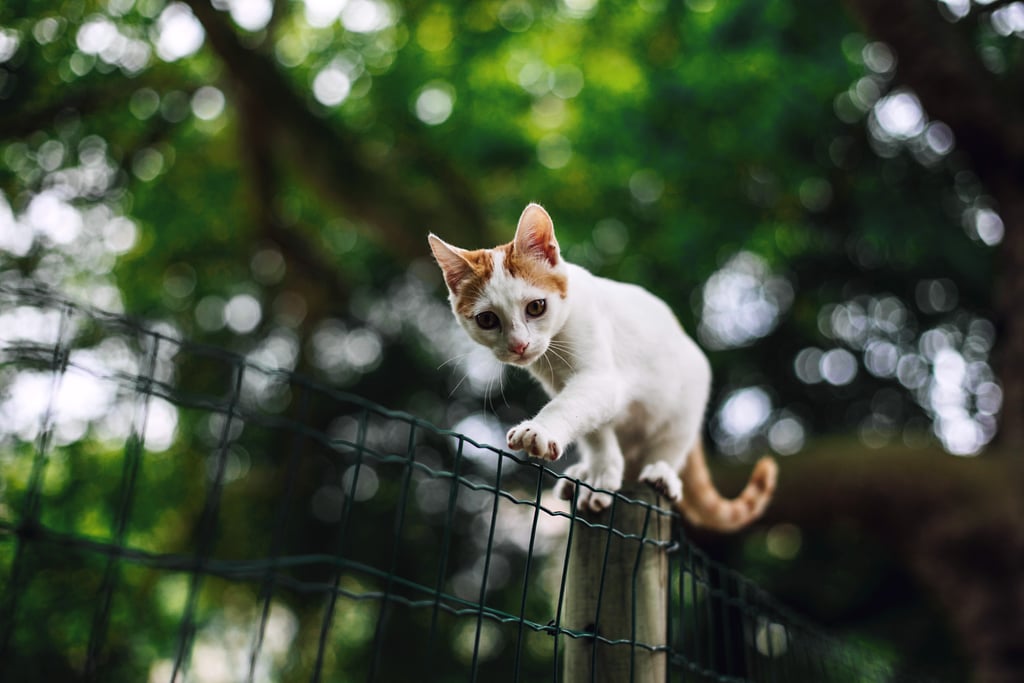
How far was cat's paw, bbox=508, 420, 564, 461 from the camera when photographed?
67.7 inches

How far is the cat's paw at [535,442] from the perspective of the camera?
1.72m

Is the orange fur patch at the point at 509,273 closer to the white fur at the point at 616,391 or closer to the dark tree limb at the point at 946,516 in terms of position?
the white fur at the point at 616,391

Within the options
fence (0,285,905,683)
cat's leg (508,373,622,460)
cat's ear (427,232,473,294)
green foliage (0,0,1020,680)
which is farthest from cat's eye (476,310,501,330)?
green foliage (0,0,1020,680)

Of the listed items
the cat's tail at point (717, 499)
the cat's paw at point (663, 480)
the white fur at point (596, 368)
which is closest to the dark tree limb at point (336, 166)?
the cat's tail at point (717, 499)

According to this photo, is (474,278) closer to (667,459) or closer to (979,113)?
(667,459)

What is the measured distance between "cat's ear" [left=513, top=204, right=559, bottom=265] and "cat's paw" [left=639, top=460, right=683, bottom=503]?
69 centimetres

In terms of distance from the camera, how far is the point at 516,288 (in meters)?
1.97

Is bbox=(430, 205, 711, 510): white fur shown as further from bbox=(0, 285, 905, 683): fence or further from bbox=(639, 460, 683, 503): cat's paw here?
bbox=(0, 285, 905, 683): fence

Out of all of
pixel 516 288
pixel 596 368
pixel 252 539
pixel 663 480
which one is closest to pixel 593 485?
pixel 663 480

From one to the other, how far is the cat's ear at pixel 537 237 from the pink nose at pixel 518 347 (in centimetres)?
23

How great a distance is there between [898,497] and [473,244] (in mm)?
3189

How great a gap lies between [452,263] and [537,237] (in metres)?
0.22

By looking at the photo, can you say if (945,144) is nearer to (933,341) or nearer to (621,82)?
(933,341)

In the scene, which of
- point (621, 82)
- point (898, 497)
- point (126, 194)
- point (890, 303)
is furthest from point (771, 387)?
point (126, 194)
